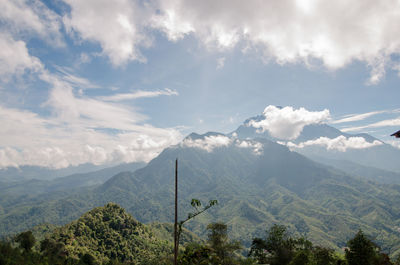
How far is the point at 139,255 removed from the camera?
16812 centimetres

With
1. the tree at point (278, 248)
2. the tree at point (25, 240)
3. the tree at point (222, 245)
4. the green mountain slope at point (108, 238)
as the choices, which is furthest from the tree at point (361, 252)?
the green mountain slope at point (108, 238)

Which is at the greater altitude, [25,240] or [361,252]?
[361,252]

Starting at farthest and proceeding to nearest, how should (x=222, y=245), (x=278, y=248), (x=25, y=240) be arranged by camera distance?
(x=25, y=240) → (x=278, y=248) → (x=222, y=245)

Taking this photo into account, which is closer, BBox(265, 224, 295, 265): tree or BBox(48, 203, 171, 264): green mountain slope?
BBox(265, 224, 295, 265): tree

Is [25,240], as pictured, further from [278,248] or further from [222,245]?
[278,248]

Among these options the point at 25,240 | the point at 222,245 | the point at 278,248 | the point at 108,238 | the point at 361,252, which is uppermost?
the point at 361,252

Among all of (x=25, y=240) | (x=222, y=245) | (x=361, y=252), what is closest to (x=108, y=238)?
(x=25, y=240)

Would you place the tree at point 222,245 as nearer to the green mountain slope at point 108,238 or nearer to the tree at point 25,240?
the tree at point 25,240

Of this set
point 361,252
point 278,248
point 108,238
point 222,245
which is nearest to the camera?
point 361,252

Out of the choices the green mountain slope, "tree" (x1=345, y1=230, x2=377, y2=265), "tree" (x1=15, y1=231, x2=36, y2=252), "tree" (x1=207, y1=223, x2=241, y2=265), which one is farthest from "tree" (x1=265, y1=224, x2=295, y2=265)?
the green mountain slope

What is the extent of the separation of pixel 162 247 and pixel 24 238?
13266cm

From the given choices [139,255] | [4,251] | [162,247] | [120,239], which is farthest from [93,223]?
[4,251]

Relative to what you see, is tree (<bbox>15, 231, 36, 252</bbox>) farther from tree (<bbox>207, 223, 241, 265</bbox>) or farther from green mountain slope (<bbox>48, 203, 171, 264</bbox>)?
tree (<bbox>207, 223, 241, 265</bbox>)

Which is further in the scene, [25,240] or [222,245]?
[25,240]
